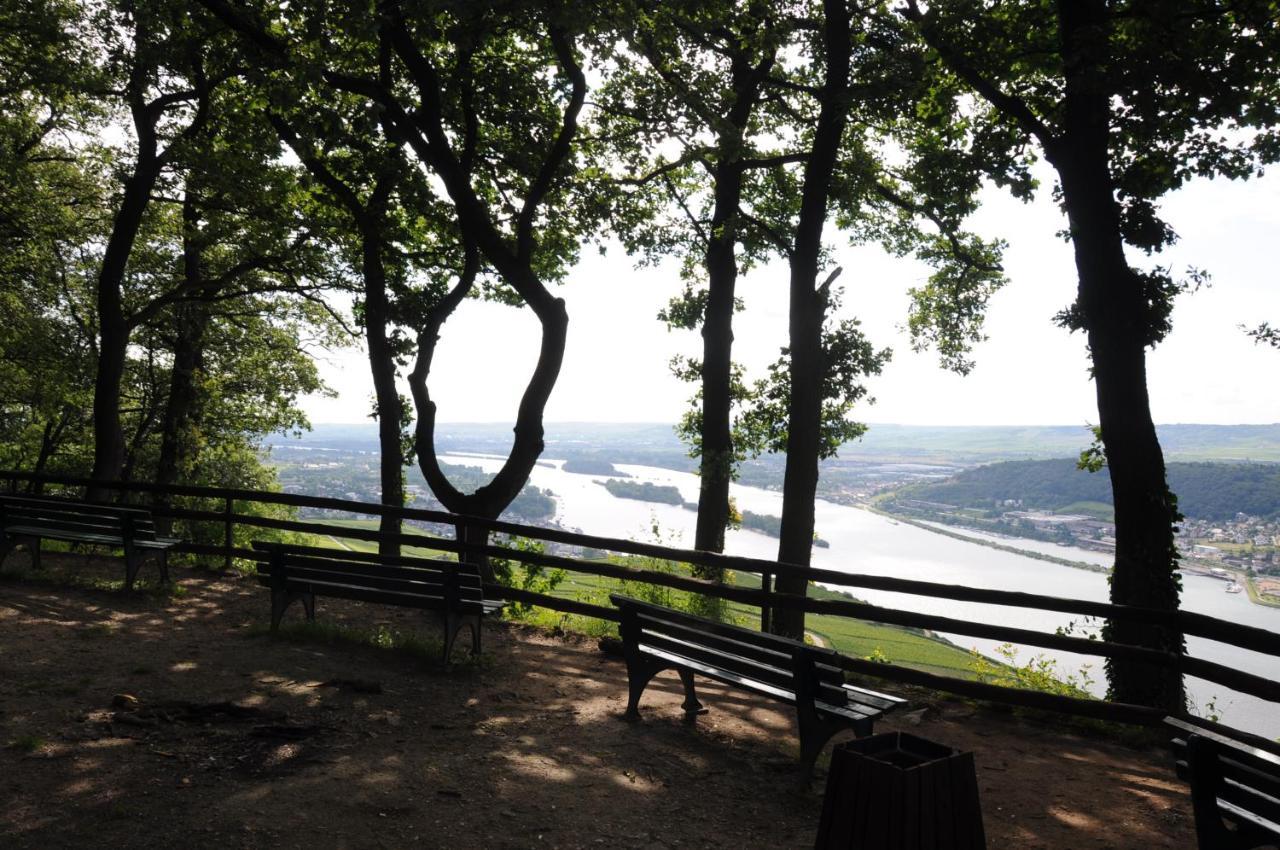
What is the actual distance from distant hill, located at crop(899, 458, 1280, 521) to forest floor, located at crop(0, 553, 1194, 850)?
51.2 feet

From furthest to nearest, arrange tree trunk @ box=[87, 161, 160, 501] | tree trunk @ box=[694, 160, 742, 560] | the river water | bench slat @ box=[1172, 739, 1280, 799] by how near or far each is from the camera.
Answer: the river water
tree trunk @ box=[694, 160, 742, 560]
tree trunk @ box=[87, 161, 160, 501]
bench slat @ box=[1172, 739, 1280, 799]

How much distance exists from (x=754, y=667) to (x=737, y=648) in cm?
21

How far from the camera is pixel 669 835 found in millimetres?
4695

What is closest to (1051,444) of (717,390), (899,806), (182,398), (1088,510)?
(1088,510)

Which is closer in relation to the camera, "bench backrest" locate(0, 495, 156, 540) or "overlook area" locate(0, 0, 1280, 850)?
"overlook area" locate(0, 0, 1280, 850)

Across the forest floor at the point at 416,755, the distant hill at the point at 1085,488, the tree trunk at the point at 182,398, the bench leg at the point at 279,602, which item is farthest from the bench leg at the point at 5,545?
the distant hill at the point at 1085,488

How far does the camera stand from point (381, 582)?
776cm

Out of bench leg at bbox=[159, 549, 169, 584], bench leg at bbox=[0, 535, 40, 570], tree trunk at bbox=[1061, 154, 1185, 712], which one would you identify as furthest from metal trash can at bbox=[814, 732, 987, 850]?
bench leg at bbox=[0, 535, 40, 570]

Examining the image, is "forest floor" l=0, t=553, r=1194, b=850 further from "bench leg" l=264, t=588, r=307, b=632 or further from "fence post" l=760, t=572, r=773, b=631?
"fence post" l=760, t=572, r=773, b=631

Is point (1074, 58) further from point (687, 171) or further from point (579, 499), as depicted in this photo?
point (579, 499)

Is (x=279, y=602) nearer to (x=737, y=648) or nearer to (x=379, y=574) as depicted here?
(x=379, y=574)

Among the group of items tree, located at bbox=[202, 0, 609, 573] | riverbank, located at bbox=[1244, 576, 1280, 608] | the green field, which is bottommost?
the green field

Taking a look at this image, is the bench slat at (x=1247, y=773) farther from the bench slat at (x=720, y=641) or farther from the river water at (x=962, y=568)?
the river water at (x=962, y=568)

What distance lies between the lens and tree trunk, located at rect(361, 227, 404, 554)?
45.1 ft
